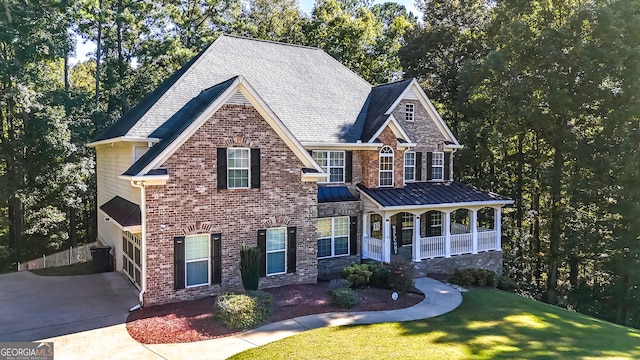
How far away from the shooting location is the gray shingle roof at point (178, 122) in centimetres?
1477

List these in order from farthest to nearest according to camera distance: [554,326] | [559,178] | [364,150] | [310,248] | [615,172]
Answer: [559,178], [615,172], [364,150], [310,248], [554,326]

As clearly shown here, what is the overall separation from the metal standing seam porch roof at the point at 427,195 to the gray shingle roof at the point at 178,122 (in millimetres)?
8337

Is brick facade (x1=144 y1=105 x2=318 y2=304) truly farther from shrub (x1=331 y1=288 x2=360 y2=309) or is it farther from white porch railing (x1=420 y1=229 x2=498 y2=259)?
white porch railing (x1=420 y1=229 x2=498 y2=259)

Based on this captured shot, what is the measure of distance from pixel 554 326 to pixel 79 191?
2658cm

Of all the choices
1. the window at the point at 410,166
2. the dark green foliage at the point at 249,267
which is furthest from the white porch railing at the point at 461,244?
the dark green foliage at the point at 249,267

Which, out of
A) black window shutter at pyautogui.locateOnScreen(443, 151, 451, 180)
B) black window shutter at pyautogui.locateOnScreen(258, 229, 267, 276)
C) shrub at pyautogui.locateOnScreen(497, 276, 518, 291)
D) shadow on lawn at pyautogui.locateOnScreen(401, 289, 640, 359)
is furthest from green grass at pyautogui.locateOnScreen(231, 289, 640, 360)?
black window shutter at pyautogui.locateOnScreen(443, 151, 451, 180)

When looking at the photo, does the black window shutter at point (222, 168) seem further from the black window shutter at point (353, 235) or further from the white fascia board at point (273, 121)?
the black window shutter at point (353, 235)

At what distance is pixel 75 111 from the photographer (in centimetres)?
2778

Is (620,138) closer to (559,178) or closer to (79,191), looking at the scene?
(559,178)

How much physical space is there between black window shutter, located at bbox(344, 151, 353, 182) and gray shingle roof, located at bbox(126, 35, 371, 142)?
2.39 feet

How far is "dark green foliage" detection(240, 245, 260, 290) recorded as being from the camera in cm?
1501

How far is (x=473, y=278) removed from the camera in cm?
1916

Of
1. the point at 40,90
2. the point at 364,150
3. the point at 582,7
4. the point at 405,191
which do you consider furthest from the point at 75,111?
the point at 582,7

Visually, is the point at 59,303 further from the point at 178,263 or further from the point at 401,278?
the point at 401,278
